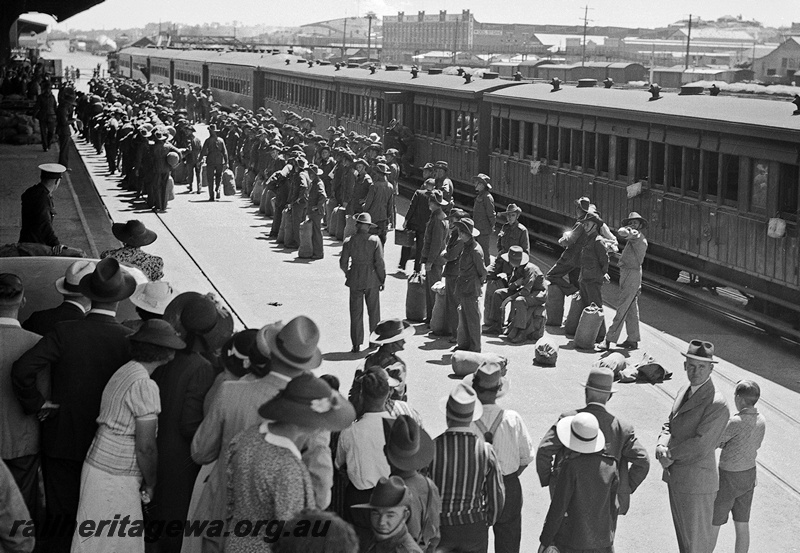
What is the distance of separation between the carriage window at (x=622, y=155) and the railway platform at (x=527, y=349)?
2.03 metres

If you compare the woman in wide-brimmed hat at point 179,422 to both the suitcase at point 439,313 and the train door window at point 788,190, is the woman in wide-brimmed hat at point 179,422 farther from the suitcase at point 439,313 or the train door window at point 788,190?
the train door window at point 788,190

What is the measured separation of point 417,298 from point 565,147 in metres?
6.61

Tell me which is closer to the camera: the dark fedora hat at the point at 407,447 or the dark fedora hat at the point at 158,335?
the dark fedora hat at the point at 407,447

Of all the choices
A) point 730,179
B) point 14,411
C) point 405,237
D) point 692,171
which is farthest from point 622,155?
point 14,411

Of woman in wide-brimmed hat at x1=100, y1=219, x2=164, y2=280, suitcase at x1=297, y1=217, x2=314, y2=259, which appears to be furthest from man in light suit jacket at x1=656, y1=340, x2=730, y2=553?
suitcase at x1=297, y1=217, x2=314, y2=259

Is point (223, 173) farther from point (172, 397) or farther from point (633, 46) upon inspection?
point (633, 46)

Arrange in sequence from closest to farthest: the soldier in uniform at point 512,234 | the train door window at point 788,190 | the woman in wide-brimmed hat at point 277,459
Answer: the woman in wide-brimmed hat at point 277,459
the train door window at point 788,190
the soldier in uniform at point 512,234

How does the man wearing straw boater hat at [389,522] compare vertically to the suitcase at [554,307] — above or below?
above

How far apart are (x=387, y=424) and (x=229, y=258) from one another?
14.0 meters

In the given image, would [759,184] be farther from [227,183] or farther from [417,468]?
[227,183]


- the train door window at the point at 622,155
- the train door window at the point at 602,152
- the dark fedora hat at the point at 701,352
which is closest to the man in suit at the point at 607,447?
the dark fedora hat at the point at 701,352

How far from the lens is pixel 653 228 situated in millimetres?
16453

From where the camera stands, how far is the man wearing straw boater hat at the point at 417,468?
509 centimetres

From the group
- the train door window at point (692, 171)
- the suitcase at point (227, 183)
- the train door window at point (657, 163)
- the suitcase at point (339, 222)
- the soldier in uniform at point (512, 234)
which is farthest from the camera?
the suitcase at point (227, 183)
